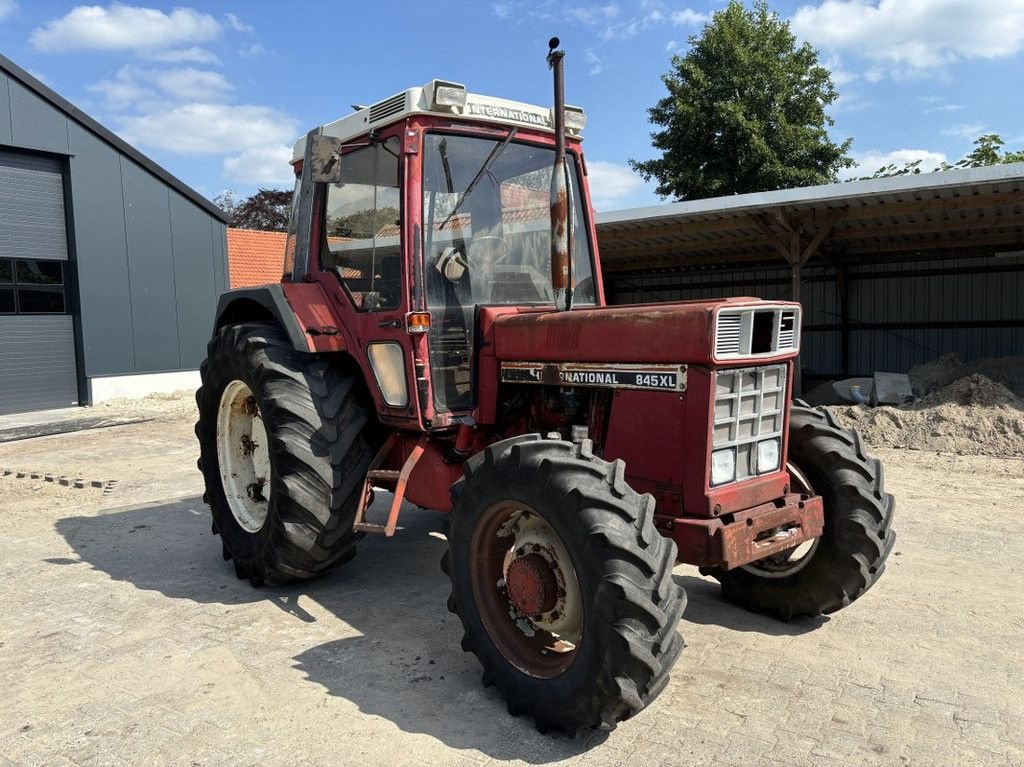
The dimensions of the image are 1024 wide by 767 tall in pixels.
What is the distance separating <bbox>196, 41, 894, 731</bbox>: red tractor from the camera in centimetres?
303

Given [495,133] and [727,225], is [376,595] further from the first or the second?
[727,225]

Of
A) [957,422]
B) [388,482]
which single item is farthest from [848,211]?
[388,482]

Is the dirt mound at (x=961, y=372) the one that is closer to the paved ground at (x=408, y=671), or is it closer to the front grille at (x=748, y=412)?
the paved ground at (x=408, y=671)

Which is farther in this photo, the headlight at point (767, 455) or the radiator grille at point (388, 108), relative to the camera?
the radiator grille at point (388, 108)

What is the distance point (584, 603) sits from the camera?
2934 mm

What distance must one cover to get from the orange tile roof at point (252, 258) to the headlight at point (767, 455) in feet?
62.8

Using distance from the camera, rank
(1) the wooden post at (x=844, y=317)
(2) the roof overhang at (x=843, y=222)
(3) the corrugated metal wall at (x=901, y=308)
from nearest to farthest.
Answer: (2) the roof overhang at (x=843, y=222), (3) the corrugated metal wall at (x=901, y=308), (1) the wooden post at (x=844, y=317)

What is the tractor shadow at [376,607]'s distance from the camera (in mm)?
3168

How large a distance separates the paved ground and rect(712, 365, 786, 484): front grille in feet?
3.17

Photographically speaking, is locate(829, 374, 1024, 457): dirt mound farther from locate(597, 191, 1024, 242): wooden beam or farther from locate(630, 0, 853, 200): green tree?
locate(630, 0, 853, 200): green tree

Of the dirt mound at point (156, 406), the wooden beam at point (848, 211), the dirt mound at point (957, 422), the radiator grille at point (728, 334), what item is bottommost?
the dirt mound at point (156, 406)

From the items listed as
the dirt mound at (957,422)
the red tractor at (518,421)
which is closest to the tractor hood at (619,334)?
the red tractor at (518,421)

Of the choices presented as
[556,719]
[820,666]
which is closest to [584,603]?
[556,719]

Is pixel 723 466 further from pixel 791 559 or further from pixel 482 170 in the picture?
pixel 482 170
